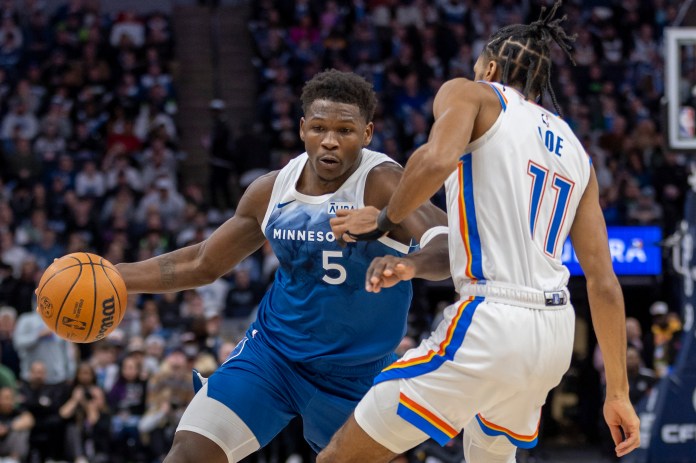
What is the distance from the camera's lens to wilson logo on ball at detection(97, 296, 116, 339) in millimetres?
5035

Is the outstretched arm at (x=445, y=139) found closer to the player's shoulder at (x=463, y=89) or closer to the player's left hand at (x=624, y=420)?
the player's shoulder at (x=463, y=89)

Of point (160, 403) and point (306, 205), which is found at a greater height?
point (306, 205)

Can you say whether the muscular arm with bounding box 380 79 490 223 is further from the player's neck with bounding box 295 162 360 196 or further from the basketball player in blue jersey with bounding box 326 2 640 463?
the player's neck with bounding box 295 162 360 196

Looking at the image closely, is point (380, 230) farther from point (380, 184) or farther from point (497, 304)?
point (380, 184)

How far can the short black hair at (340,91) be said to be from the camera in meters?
5.00

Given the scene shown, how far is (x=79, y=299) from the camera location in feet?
16.3

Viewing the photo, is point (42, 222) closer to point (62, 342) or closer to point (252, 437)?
point (62, 342)

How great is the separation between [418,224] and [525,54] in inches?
34.3

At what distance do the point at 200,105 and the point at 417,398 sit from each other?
14.7 m

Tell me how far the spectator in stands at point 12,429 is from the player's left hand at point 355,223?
26.1 feet

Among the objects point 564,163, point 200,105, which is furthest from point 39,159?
point 564,163

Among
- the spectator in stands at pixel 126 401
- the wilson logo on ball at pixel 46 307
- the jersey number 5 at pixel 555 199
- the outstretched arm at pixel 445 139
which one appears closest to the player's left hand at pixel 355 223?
the outstretched arm at pixel 445 139

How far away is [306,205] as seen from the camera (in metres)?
5.09

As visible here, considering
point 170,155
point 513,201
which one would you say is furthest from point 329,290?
point 170,155
